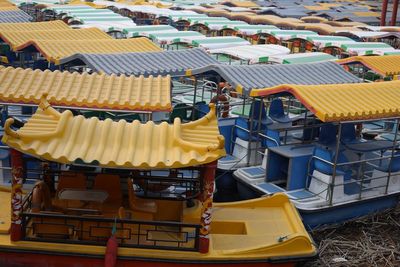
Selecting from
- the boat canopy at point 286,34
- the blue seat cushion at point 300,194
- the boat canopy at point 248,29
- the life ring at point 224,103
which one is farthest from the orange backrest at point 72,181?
the boat canopy at point 248,29

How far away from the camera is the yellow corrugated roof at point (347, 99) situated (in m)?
8.43

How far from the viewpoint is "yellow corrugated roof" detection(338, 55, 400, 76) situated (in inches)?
542

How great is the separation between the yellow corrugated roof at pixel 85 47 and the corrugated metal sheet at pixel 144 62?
2.62 feet

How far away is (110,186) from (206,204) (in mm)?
1530

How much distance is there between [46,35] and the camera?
14742mm

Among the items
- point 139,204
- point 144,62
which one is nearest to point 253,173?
point 139,204

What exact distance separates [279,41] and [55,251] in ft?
53.6

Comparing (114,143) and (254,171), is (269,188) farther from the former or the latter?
(114,143)

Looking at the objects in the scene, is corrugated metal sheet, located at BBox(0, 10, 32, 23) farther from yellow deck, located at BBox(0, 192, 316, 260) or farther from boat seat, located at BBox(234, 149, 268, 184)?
yellow deck, located at BBox(0, 192, 316, 260)

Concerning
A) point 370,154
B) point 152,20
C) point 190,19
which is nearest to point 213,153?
point 370,154

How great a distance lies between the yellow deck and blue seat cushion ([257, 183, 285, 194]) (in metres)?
0.92

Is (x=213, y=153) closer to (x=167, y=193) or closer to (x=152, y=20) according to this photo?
(x=167, y=193)

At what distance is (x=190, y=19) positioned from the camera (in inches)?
965

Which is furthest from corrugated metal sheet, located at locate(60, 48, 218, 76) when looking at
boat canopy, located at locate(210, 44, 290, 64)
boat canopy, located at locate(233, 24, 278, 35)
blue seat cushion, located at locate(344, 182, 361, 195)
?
boat canopy, located at locate(233, 24, 278, 35)
